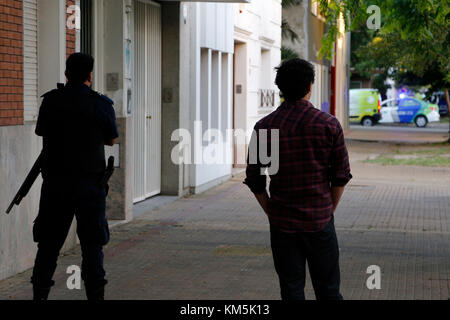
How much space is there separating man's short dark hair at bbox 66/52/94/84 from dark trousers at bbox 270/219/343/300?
81.9 inches

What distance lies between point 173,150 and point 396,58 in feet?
60.6

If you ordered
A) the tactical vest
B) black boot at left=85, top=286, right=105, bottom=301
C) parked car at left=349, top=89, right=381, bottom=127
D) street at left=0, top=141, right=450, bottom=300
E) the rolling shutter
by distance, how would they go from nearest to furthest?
the tactical vest
black boot at left=85, top=286, right=105, bottom=301
street at left=0, top=141, right=450, bottom=300
the rolling shutter
parked car at left=349, top=89, right=381, bottom=127

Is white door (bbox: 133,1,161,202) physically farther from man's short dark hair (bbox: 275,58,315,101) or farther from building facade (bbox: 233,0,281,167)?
man's short dark hair (bbox: 275,58,315,101)

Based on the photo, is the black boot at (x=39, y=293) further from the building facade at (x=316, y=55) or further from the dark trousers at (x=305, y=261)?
the building facade at (x=316, y=55)

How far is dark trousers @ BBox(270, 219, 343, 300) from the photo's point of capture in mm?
5234

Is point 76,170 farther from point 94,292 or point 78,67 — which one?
point 94,292

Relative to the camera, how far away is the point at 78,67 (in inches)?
258

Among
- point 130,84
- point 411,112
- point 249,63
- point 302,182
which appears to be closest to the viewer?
point 302,182

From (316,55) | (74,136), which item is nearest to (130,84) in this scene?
(74,136)

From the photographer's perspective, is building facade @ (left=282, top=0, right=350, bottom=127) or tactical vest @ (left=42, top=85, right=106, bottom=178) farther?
building facade @ (left=282, top=0, right=350, bottom=127)

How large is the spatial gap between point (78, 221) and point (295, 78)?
82.9 inches

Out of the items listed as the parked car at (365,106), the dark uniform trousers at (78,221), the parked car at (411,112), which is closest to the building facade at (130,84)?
the dark uniform trousers at (78,221)

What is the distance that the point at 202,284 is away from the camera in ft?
26.8

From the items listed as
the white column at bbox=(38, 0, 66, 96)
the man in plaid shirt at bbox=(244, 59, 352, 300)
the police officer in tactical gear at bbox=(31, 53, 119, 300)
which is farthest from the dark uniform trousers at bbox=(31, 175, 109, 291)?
the white column at bbox=(38, 0, 66, 96)
